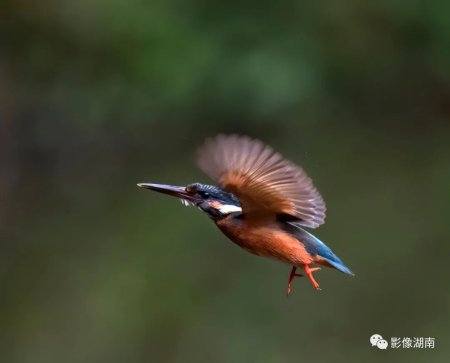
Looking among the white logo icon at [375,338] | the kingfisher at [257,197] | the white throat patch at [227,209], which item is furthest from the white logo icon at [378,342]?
the white throat patch at [227,209]

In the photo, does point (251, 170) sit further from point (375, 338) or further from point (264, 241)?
point (375, 338)

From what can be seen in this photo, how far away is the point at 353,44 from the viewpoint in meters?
10.7

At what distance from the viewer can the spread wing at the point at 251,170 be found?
2.45 meters

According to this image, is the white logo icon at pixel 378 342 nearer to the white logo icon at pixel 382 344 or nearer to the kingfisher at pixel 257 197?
the white logo icon at pixel 382 344

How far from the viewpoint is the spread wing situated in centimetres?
245

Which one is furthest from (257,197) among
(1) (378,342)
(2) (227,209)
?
(1) (378,342)

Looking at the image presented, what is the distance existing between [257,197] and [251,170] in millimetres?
104

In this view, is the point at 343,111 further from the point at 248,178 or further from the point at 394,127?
the point at 248,178

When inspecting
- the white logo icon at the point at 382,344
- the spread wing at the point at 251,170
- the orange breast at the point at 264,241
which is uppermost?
the white logo icon at the point at 382,344

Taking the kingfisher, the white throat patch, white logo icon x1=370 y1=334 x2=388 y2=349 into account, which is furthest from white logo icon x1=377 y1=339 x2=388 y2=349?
the white throat patch

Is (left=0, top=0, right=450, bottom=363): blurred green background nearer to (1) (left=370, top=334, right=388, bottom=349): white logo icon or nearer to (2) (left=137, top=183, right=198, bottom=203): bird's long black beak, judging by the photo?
(1) (left=370, top=334, right=388, bottom=349): white logo icon

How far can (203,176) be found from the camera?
25.7 feet

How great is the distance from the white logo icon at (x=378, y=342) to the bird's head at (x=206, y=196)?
2023 millimetres

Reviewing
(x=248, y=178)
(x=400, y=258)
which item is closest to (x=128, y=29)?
(x=400, y=258)
